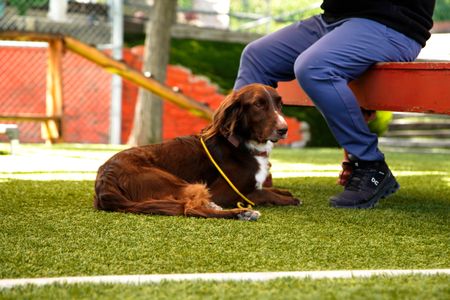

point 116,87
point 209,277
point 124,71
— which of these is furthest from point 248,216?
point 116,87

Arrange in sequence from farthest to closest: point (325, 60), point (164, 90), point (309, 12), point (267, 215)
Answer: point (309, 12), point (164, 90), point (325, 60), point (267, 215)

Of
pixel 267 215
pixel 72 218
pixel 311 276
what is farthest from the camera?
pixel 267 215

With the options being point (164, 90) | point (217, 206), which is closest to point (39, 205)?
point (217, 206)

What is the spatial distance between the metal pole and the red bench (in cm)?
935

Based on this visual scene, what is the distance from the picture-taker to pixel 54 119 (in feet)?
38.0

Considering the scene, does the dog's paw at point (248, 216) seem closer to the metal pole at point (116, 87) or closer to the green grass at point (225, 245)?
the green grass at point (225, 245)

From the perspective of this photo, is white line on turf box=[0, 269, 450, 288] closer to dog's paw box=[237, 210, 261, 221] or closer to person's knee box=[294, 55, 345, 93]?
dog's paw box=[237, 210, 261, 221]

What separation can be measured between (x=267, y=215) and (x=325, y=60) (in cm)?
92

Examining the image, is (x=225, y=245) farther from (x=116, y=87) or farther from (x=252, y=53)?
(x=116, y=87)

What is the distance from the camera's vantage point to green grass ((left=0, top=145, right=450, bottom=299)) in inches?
99.0

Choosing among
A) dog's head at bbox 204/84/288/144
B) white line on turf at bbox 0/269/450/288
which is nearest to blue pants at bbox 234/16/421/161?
dog's head at bbox 204/84/288/144

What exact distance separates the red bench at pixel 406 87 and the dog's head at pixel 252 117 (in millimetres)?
574

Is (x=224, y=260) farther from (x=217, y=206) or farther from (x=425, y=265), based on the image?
(x=217, y=206)

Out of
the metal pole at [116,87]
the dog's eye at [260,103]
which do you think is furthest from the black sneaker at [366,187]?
the metal pole at [116,87]
